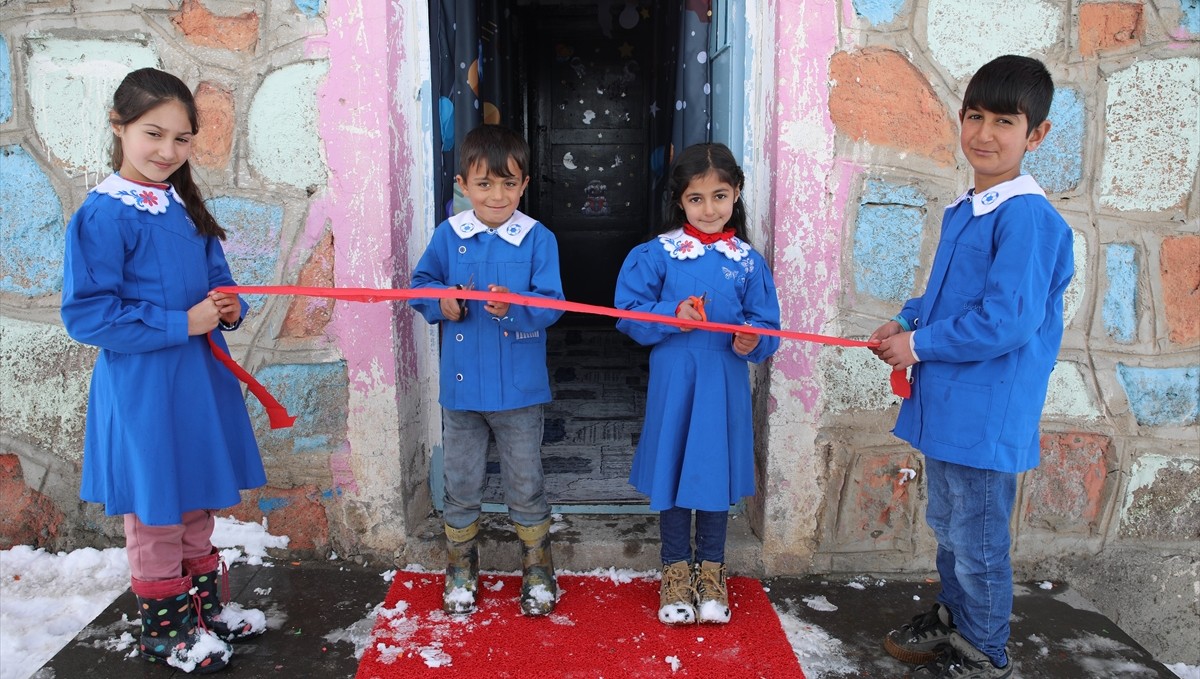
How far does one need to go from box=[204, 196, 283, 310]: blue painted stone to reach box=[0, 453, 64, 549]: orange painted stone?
44.5 inches

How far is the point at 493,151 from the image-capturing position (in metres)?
2.23

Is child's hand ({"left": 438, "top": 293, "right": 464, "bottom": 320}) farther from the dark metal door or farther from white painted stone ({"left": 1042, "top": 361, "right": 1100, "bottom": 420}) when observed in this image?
the dark metal door

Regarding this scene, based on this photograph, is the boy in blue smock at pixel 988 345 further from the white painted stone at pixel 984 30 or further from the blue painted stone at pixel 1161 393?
the blue painted stone at pixel 1161 393

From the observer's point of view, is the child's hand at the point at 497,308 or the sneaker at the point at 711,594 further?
the sneaker at the point at 711,594

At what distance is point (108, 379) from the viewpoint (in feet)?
6.58

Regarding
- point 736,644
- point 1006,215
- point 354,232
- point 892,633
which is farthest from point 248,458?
point 1006,215

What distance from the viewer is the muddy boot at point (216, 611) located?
220cm

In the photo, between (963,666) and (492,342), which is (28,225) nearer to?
(492,342)

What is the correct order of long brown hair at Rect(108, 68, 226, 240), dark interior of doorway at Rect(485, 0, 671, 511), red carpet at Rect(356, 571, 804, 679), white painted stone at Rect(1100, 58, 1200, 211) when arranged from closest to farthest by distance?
long brown hair at Rect(108, 68, 226, 240) < red carpet at Rect(356, 571, 804, 679) < white painted stone at Rect(1100, 58, 1200, 211) < dark interior of doorway at Rect(485, 0, 671, 511)

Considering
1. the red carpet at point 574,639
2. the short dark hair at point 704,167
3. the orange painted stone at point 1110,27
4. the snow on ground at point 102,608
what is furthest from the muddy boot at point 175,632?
the orange painted stone at point 1110,27

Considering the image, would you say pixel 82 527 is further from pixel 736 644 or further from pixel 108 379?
pixel 736 644

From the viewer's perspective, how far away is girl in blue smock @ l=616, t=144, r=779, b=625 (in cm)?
227

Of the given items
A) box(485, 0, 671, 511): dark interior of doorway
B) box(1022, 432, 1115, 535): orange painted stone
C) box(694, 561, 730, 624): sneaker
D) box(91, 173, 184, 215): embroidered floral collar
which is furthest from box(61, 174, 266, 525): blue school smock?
box(485, 0, 671, 511): dark interior of doorway

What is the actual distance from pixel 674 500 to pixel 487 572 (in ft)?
2.63
